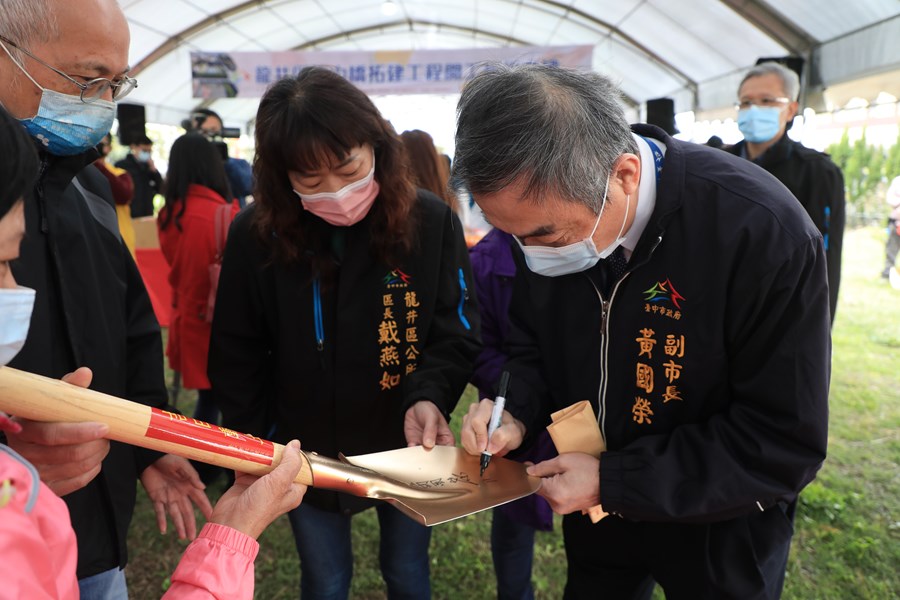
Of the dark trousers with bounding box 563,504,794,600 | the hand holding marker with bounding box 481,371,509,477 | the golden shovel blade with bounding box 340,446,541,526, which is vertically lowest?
the dark trousers with bounding box 563,504,794,600

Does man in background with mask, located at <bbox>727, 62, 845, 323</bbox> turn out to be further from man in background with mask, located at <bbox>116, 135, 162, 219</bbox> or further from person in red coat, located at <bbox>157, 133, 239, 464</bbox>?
man in background with mask, located at <bbox>116, 135, 162, 219</bbox>

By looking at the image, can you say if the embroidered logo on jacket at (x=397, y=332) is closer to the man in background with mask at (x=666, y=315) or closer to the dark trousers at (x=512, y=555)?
the man in background with mask at (x=666, y=315)

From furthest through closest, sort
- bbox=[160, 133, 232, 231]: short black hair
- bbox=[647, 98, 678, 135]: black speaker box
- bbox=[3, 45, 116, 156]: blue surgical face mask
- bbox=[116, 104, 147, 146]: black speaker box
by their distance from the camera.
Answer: bbox=[116, 104, 147, 146]: black speaker box, bbox=[647, 98, 678, 135]: black speaker box, bbox=[160, 133, 232, 231]: short black hair, bbox=[3, 45, 116, 156]: blue surgical face mask

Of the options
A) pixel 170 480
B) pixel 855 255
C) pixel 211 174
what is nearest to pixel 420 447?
pixel 170 480

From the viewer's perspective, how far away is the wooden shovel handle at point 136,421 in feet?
3.12

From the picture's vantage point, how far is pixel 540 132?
1030mm

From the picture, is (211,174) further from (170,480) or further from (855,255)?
(855,255)

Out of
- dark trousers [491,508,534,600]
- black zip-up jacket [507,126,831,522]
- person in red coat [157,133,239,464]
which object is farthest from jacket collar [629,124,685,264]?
person in red coat [157,133,239,464]

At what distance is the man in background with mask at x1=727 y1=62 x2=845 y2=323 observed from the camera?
11.3ft

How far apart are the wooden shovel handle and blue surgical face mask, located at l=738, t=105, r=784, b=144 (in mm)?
3329

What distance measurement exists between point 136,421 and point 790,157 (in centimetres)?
367

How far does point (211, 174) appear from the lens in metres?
3.21

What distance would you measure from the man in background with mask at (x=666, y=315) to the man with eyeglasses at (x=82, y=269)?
2.70 feet

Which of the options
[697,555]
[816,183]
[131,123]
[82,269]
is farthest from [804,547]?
[131,123]
